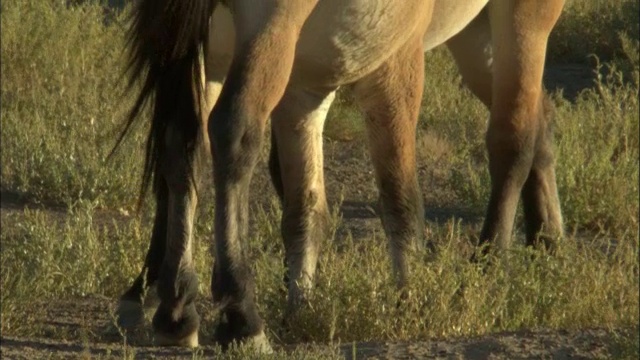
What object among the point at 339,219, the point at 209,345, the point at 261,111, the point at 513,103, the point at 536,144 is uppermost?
the point at 513,103

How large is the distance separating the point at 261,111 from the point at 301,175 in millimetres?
1001

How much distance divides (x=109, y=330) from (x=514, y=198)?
2064 millimetres

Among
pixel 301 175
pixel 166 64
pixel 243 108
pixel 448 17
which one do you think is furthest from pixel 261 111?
pixel 448 17

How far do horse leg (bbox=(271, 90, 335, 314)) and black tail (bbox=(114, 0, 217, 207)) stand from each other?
496 millimetres

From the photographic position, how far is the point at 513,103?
6.81 m

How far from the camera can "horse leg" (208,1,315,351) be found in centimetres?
497

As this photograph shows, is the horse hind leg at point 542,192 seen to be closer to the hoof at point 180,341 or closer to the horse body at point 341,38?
the horse body at point 341,38

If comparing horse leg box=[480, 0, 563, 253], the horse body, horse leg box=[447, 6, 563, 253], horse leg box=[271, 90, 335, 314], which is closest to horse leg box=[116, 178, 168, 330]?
horse leg box=[271, 90, 335, 314]

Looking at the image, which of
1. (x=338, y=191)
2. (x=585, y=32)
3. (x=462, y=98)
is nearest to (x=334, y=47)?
(x=338, y=191)

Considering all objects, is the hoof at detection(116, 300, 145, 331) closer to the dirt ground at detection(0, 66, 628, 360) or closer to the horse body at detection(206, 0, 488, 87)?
the dirt ground at detection(0, 66, 628, 360)

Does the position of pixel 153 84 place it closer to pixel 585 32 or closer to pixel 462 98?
pixel 462 98

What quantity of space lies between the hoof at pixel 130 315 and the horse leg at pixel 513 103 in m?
1.62

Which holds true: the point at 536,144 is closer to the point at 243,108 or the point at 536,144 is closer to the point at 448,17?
the point at 448,17

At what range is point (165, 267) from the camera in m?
5.62
